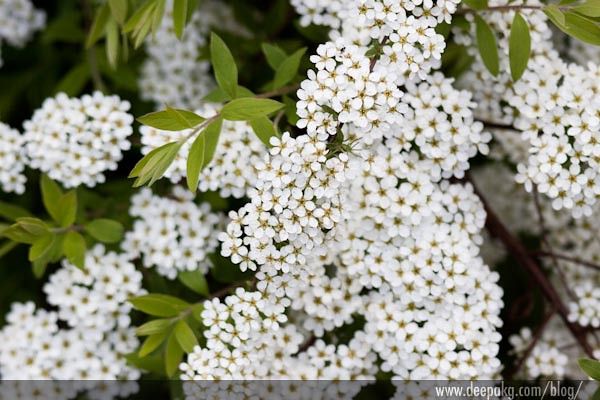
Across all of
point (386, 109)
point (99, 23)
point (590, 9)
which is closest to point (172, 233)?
point (99, 23)

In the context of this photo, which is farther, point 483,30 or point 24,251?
point 24,251

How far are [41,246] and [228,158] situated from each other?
59cm

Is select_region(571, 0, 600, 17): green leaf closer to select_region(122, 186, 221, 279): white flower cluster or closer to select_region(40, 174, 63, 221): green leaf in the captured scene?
select_region(122, 186, 221, 279): white flower cluster

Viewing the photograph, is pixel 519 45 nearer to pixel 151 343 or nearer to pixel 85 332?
pixel 151 343

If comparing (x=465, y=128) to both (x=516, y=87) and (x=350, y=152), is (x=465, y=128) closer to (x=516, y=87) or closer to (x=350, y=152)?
(x=516, y=87)

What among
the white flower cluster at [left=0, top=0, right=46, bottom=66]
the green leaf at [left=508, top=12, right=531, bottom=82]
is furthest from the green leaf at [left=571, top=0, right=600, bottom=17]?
the white flower cluster at [left=0, top=0, right=46, bottom=66]

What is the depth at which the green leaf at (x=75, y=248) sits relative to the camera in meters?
2.23

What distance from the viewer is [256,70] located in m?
2.84

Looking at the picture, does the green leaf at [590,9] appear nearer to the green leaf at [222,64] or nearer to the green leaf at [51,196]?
the green leaf at [222,64]

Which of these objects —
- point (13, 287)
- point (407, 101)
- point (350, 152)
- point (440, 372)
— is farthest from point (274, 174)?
point (13, 287)

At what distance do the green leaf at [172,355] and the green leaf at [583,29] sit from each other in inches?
53.9

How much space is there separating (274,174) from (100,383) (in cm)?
106

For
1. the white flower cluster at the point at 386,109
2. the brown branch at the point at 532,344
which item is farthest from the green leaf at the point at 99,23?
the brown branch at the point at 532,344

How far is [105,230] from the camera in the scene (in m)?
2.34
